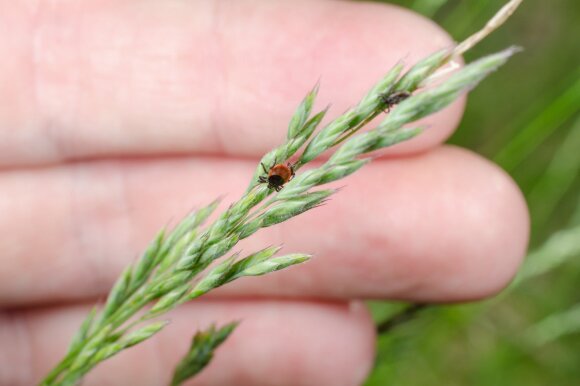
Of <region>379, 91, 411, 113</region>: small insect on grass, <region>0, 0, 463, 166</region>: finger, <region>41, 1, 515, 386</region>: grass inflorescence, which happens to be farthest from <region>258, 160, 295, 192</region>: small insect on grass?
<region>0, 0, 463, 166</region>: finger

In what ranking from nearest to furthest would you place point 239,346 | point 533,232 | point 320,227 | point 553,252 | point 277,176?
point 277,176
point 320,227
point 239,346
point 553,252
point 533,232

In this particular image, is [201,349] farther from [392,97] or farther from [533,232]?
[533,232]

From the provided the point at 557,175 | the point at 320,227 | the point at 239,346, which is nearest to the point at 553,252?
the point at 557,175

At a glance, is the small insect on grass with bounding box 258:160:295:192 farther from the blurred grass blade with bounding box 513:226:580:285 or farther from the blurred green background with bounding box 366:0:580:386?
the blurred grass blade with bounding box 513:226:580:285

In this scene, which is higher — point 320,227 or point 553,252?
point 320,227

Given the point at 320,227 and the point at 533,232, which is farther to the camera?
the point at 533,232
